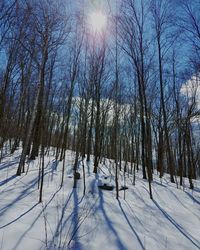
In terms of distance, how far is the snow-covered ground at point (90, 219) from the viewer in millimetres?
3041

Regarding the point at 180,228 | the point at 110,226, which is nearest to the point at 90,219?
the point at 110,226

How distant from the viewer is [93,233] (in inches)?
134

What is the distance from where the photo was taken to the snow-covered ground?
304cm

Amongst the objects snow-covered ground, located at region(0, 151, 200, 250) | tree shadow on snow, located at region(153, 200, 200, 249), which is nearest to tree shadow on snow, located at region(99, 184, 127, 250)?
snow-covered ground, located at region(0, 151, 200, 250)

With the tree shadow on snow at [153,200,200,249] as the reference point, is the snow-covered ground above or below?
above

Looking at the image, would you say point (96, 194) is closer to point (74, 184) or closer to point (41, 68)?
point (74, 184)

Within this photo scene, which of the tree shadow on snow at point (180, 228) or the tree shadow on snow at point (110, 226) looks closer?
the tree shadow on snow at point (110, 226)

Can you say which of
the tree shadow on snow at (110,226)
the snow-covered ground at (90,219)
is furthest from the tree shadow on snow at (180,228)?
the tree shadow on snow at (110,226)

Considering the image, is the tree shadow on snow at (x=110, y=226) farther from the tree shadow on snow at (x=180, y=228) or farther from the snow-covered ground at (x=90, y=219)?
the tree shadow on snow at (x=180, y=228)

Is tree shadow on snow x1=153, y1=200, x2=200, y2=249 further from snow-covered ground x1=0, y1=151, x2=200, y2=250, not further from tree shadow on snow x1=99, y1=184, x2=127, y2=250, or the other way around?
tree shadow on snow x1=99, y1=184, x2=127, y2=250

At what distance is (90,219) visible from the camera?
3982 millimetres

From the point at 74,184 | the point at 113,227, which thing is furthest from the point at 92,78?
the point at 113,227

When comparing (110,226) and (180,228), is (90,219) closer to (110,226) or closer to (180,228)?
(110,226)

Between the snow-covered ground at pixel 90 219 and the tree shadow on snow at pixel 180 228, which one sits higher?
the snow-covered ground at pixel 90 219
